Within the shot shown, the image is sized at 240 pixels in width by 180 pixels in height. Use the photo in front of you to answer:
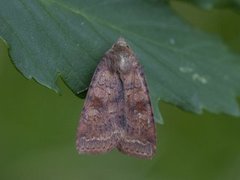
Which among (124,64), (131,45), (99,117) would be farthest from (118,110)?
(131,45)

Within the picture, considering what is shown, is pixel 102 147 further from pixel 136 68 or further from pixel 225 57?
pixel 225 57

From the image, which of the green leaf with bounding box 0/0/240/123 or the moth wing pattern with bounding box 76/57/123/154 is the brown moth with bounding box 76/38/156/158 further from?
the green leaf with bounding box 0/0/240/123

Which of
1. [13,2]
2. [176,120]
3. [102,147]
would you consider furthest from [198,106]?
[176,120]

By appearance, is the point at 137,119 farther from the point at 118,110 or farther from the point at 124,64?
the point at 124,64

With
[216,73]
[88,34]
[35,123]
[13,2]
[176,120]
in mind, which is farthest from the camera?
[176,120]

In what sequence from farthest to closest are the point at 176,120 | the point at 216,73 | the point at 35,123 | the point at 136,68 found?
1. the point at 176,120
2. the point at 35,123
3. the point at 216,73
4. the point at 136,68

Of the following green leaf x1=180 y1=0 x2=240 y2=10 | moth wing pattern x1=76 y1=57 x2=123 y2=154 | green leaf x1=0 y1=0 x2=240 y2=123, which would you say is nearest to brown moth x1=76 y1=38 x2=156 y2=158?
moth wing pattern x1=76 y1=57 x2=123 y2=154
